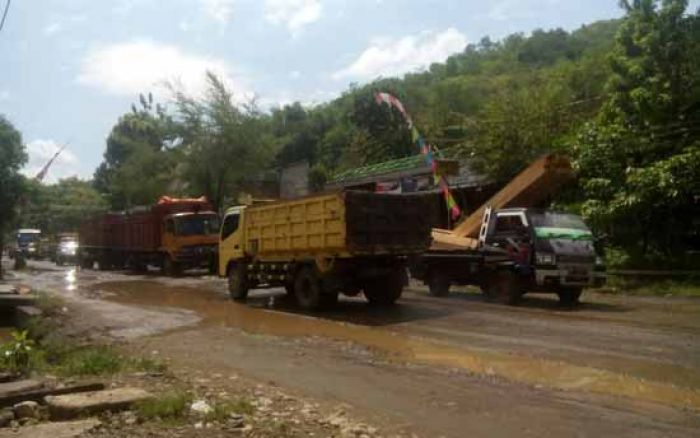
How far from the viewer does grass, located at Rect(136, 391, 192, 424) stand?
671 centimetres

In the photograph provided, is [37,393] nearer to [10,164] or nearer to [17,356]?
[17,356]

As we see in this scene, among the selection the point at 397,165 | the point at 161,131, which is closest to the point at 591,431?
the point at 397,165

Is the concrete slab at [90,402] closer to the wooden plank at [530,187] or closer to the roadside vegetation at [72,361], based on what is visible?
the roadside vegetation at [72,361]

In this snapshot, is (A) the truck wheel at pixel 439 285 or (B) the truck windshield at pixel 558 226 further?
(A) the truck wheel at pixel 439 285

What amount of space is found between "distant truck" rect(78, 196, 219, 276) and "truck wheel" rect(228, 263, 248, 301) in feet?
35.7

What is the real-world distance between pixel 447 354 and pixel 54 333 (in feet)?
25.1

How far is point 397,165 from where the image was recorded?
34.2 metres

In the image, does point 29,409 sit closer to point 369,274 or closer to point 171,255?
point 369,274

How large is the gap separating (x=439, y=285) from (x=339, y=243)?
490 centimetres

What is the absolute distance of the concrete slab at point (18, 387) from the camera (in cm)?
764

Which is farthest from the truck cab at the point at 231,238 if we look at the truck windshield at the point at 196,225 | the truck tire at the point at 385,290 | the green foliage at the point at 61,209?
the green foliage at the point at 61,209

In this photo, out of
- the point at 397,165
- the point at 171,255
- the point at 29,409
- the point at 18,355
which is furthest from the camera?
the point at 397,165

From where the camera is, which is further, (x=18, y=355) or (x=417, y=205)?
(x=417, y=205)

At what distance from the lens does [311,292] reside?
1650 cm
